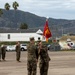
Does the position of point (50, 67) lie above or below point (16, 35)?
below

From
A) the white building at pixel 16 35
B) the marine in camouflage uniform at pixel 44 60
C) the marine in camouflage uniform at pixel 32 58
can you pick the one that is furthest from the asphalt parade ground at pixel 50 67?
the white building at pixel 16 35

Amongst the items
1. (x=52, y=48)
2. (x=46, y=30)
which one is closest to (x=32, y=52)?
(x=46, y=30)

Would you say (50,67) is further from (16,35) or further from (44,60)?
(16,35)

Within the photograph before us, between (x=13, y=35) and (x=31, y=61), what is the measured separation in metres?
109

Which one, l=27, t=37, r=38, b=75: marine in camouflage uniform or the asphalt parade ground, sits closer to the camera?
l=27, t=37, r=38, b=75: marine in camouflage uniform

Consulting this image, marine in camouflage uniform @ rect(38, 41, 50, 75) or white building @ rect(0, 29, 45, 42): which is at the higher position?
white building @ rect(0, 29, 45, 42)

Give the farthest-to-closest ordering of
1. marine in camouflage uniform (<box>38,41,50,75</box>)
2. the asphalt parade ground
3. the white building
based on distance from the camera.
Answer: the white building < the asphalt parade ground < marine in camouflage uniform (<box>38,41,50,75</box>)

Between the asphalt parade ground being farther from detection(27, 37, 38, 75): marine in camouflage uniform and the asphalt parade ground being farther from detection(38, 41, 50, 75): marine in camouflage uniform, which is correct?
detection(27, 37, 38, 75): marine in camouflage uniform

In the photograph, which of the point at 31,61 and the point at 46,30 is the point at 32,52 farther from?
the point at 46,30

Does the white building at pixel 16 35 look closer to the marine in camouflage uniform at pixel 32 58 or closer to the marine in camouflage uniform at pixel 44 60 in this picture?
the marine in camouflage uniform at pixel 44 60

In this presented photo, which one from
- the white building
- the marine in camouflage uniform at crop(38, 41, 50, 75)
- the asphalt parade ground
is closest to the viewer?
the marine in camouflage uniform at crop(38, 41, 50, 75)

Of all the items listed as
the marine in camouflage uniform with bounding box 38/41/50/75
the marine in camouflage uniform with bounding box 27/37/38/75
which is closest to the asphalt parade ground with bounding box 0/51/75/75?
the marine in camouflage uniform with bounding box 38/41/50/75

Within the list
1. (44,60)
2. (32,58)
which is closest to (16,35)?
(44,60)

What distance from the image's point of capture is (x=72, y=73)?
2102 centimetres
